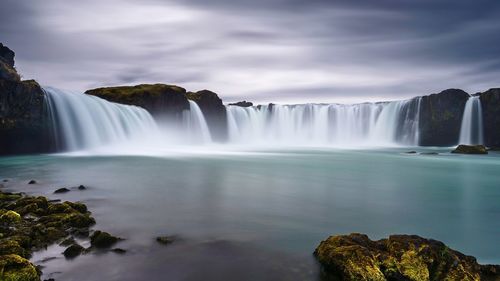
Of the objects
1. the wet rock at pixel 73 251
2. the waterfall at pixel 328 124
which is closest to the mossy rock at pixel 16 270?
the wet rock at pixel 73 251

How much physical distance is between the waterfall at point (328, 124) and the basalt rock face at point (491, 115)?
386 inches

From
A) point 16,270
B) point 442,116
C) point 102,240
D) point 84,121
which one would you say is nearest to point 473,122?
point 442,116

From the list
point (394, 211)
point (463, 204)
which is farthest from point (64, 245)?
point (463, 204)

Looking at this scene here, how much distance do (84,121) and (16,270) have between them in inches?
1224

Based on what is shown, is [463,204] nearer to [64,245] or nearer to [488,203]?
[488,203]

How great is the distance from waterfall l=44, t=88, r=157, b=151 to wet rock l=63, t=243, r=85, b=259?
91.1ft

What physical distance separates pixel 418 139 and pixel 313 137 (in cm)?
1997

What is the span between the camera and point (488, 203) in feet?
46.8

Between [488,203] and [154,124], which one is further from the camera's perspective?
[154,124]

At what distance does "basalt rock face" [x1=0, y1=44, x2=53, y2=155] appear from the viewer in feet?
91.4

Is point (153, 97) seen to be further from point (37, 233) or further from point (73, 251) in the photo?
point (73, 251)

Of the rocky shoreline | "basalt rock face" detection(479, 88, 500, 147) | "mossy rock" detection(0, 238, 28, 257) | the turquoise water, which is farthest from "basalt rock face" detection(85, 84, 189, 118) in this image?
"basalt rock face" detection(479, 88, 500, 147)

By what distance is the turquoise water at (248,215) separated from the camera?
22.0 ft

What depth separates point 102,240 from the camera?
25.0 feet
